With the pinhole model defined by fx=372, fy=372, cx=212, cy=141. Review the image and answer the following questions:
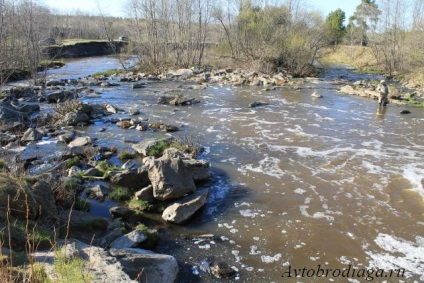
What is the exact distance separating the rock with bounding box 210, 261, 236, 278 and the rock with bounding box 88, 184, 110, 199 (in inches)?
148

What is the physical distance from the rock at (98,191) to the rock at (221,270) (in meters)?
3.77

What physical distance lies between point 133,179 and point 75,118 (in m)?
8.21

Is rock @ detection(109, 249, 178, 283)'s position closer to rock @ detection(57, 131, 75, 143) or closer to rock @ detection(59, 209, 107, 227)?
rock @ detection(59, 209, 107, 227)

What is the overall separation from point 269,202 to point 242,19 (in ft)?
110

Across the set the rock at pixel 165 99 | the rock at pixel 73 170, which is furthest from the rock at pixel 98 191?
the rock at pixel 165 99

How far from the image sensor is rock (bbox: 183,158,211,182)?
1002cm

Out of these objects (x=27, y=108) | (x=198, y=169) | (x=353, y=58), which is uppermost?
(x=353, y=58)

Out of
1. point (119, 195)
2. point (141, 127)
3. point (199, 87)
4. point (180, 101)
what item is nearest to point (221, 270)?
point (119, 195)

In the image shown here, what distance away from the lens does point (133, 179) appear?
9422mm

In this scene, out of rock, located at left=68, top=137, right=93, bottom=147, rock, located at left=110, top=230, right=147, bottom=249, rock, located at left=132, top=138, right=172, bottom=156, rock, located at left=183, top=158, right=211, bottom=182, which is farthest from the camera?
rock, located at left=68, top=137, right=93, bottom=147

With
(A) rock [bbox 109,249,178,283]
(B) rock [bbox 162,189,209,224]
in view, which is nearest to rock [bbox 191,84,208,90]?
(B) rock [bbox 162,189,209,224]

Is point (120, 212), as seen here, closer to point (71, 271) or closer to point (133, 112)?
point (71, 271)

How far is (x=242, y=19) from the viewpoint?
39250 millimetres

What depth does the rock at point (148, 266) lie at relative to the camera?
5.10 m
